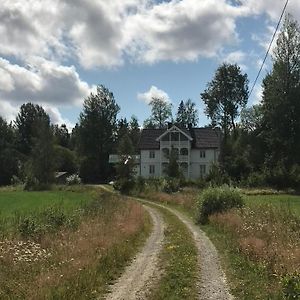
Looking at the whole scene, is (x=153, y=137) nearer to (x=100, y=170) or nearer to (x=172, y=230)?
(x=100, y=170)

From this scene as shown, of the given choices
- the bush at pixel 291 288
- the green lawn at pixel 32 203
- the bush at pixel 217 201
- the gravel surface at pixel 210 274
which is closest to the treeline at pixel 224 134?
the green lawn at pixel 32 203

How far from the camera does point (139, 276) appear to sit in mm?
14031

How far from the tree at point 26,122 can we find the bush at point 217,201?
107504 mm

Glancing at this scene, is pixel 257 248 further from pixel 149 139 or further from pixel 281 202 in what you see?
pixel 149 139

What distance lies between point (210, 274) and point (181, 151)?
77.6m

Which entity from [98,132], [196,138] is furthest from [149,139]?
[98,132]

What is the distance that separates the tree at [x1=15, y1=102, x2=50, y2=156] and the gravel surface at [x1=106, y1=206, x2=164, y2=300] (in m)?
117

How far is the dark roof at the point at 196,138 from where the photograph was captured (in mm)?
91625

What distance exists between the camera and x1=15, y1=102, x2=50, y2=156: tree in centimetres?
13375

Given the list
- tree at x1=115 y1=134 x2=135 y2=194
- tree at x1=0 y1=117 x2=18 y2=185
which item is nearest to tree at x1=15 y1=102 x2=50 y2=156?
tree at x1=0 y1=117 x2=18 y2=185

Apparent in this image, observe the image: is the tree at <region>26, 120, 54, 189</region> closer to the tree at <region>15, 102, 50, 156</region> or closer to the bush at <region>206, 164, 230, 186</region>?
the bush at <region>206, 164, 230, 186</region>

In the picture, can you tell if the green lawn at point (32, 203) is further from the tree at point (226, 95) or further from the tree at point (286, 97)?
the tree at point (226, 95)

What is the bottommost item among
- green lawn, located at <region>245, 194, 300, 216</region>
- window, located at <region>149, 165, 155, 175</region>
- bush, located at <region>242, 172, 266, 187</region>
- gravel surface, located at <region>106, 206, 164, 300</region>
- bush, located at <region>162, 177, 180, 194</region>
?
gravel surface, located at <region>106, 206, 164, 300</region>

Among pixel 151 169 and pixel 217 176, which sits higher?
pixel 151 169
